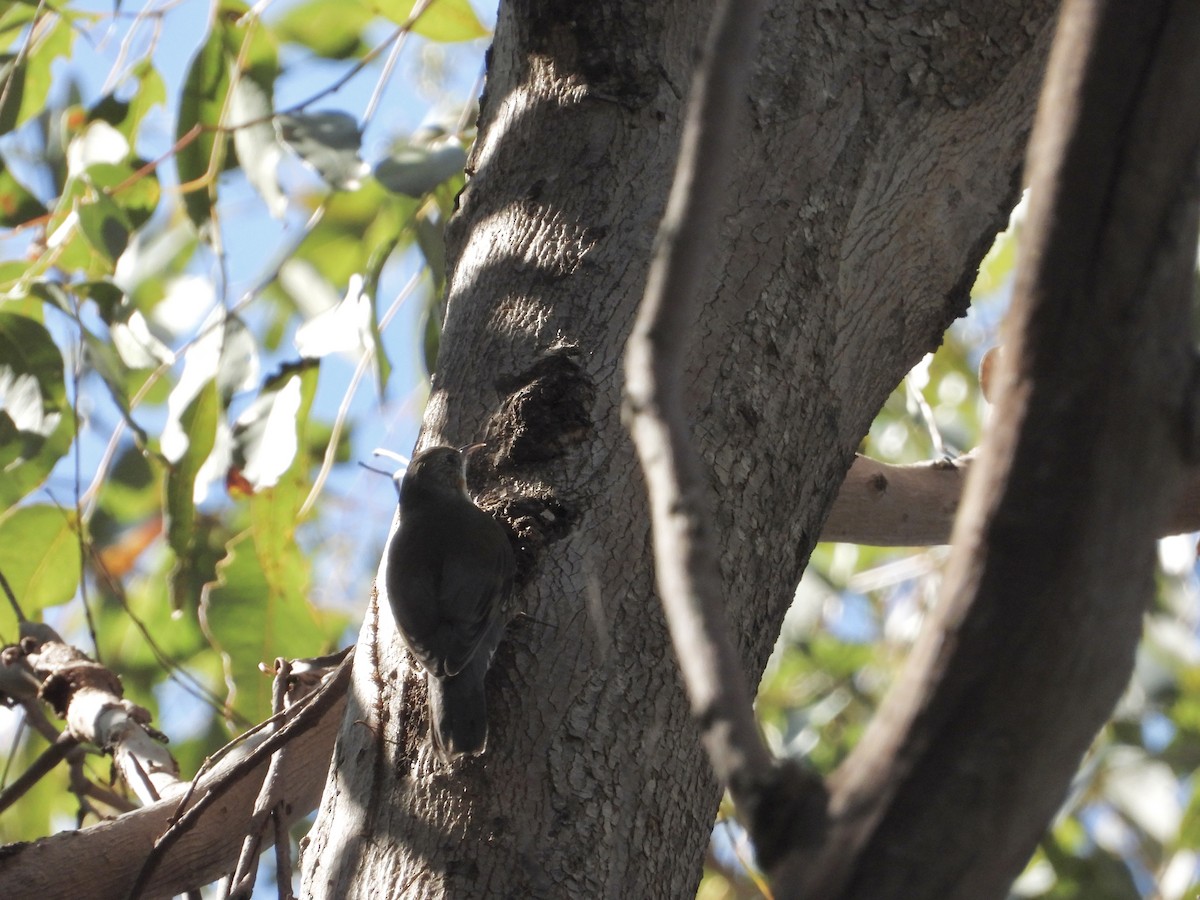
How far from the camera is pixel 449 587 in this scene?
180 cm

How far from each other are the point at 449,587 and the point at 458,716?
0.50 metres

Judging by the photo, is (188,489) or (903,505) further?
(188,489)

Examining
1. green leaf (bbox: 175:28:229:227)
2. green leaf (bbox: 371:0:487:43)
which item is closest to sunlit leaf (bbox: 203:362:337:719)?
green leaf (bbox: 175:28:229:227)

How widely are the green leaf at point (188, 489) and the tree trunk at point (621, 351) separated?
4.00 feet

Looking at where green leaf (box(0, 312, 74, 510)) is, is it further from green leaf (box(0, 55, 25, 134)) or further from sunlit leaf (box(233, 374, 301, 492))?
green leaf (box(0, 55, 25, 134))

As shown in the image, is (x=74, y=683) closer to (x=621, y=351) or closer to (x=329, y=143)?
(x=329, y=143)

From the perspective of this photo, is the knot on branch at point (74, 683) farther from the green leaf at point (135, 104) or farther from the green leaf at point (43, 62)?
the green leaf at point (43, 62)

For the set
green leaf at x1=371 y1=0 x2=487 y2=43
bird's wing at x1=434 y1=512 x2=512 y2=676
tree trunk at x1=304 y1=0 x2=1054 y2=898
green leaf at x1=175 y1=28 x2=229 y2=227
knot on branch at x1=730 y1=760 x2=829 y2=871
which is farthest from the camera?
green leaf at x1=175 y1=28 x2=229 y2=227

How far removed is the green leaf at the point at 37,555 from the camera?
117 inches

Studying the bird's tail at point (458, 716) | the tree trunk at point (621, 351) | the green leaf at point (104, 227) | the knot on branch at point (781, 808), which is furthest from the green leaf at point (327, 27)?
the knot on branch at point (781, 808)

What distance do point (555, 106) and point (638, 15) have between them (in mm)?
163

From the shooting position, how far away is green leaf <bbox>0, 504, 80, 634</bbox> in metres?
2.98

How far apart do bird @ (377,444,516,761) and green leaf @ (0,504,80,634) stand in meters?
1.38

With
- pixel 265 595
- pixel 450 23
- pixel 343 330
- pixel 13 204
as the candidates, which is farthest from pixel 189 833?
pixel 13 204
